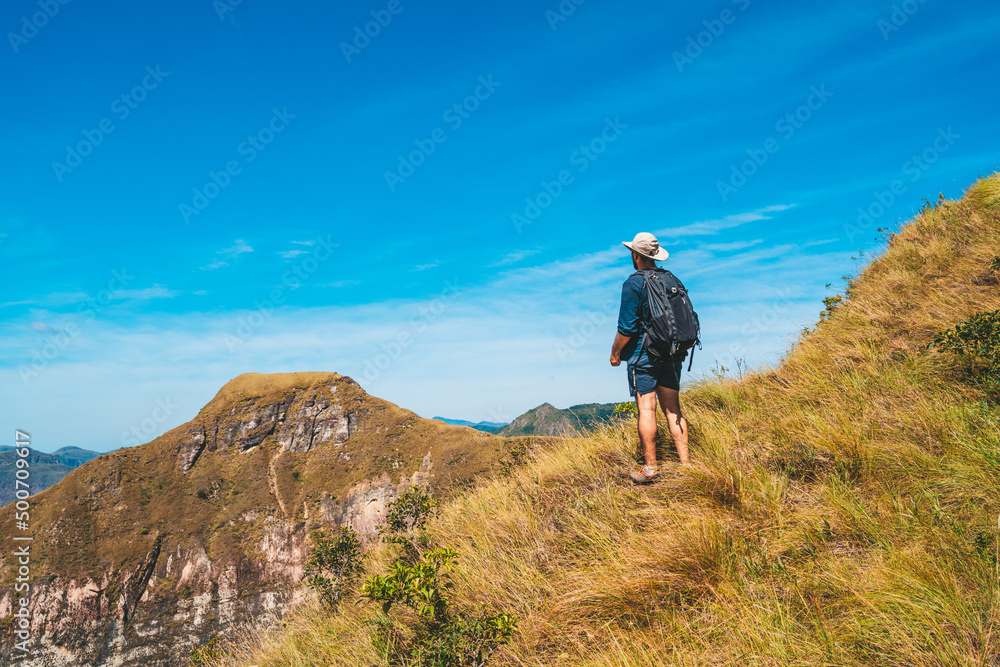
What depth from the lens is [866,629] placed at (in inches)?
88.4

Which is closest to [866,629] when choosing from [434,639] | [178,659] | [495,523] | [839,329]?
[434,639]

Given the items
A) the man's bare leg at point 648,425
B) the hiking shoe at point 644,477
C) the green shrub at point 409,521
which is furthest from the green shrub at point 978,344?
the green shrub at point 409,521

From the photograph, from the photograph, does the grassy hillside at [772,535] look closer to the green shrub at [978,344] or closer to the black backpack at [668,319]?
the green shrub at [978,344]

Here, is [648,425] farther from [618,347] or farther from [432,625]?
[432,625]

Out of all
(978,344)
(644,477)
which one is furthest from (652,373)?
(978,344)

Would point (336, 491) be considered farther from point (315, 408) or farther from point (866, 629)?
point (866, 629)

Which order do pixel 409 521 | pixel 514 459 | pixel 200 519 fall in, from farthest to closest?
pixel 200 519
pixel 514 459
pixel 409 521

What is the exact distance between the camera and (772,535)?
3.29m

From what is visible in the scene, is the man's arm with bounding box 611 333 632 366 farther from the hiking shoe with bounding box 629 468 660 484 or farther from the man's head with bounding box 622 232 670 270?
the hiking shoe with bounding box 629 468 660 484

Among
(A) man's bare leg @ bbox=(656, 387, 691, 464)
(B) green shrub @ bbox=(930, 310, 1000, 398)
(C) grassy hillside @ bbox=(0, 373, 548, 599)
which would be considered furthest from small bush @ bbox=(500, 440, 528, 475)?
(C) grassy hillside @ bbox=(0, 373, 548, 599)

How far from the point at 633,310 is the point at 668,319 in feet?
1.19

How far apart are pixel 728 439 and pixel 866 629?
261 centimetres

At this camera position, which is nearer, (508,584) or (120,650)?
(508,584)

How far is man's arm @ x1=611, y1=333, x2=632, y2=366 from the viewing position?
4746 mm
